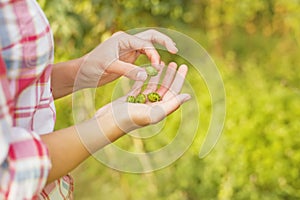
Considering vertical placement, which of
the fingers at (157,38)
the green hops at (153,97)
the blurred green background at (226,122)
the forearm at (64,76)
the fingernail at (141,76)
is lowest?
the blurred green background at (226,122)

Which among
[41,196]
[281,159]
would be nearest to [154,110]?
[41,196]

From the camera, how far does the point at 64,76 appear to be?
5.00 feet

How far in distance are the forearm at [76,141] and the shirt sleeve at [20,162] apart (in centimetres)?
5

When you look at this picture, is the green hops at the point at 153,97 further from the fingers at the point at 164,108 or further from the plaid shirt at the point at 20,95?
the plaid shirt at the point at 20,95

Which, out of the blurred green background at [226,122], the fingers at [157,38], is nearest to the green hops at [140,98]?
the fingers at [157,38]

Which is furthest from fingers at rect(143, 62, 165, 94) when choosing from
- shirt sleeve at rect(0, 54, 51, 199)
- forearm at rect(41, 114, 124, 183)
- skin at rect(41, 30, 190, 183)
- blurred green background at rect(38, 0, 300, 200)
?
blurred green background at rect(38, 0, 300, 200)

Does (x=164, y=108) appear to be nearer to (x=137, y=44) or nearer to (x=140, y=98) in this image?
(x=140, y=98)

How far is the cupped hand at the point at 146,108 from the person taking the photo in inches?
49.7

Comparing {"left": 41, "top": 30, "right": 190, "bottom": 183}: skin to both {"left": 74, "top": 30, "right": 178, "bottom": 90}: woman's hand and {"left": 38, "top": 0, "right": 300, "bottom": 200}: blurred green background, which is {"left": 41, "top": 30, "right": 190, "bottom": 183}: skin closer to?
{"left": 74, "top": 30, "right": 178, "bottom": 90}: woman's hand

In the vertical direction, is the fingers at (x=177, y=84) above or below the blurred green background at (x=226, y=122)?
above

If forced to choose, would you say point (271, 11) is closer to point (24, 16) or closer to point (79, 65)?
point (79, 65)

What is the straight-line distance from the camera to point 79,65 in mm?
1489

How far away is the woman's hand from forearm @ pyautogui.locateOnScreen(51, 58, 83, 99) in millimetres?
22

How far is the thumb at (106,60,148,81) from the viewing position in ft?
→ 4.39
